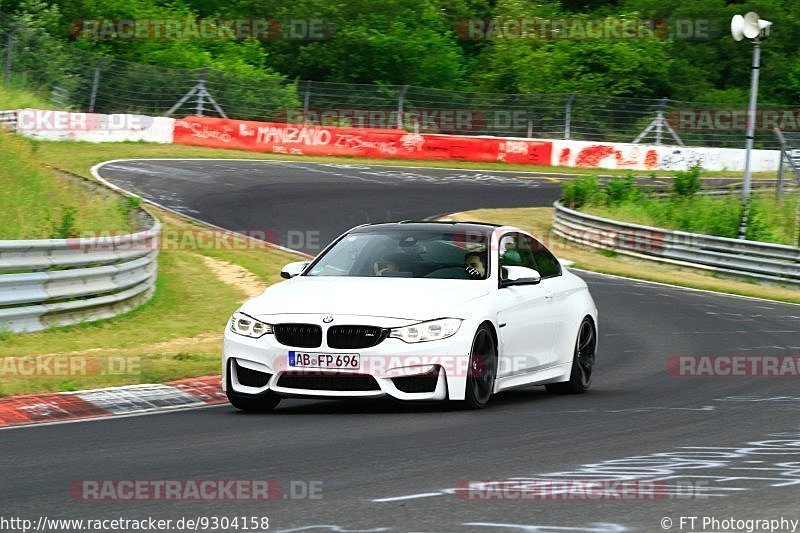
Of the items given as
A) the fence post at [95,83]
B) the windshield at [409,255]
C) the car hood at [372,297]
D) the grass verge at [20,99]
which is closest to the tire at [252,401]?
the car hood at [372,297]

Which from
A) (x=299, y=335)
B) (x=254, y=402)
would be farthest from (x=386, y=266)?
(x=254, y=402)

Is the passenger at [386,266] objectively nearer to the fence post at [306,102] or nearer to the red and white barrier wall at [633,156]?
the fence post at [306,102]

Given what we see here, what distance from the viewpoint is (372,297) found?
402 inches

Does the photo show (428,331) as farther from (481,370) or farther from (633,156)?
(633,156)

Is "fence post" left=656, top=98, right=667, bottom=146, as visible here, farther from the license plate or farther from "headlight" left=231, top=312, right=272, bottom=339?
the license plate

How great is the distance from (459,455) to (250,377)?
8.31ft

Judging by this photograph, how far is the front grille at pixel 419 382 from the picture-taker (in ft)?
32.8

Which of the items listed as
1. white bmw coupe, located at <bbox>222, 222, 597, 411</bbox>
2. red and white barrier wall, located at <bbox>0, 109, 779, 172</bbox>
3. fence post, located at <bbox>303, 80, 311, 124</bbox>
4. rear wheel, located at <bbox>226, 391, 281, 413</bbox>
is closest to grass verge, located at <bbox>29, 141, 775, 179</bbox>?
red and white barrier wall, located at <bbox>0, 109, 779, 172</bbox>

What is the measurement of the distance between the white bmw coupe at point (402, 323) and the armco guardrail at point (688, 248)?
17.9 meters

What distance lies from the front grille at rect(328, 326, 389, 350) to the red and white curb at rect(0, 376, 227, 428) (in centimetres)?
174

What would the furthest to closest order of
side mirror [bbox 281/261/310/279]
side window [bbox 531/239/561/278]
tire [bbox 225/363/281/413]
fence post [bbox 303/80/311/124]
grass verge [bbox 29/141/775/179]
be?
fence post [bbox 303/80/311/124] → grass verge [bbox 29/141/775/179] → side window [bbox 531/239/561/278] → side mirror [bbox 281/261/310/279] → tire [bbox 225/363/281/413]

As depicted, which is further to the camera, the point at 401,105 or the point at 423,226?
the point at 401,105

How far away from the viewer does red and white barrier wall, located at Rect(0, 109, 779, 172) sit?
40719 millimetres

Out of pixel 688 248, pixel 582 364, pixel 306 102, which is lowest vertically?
pixel 688 248
